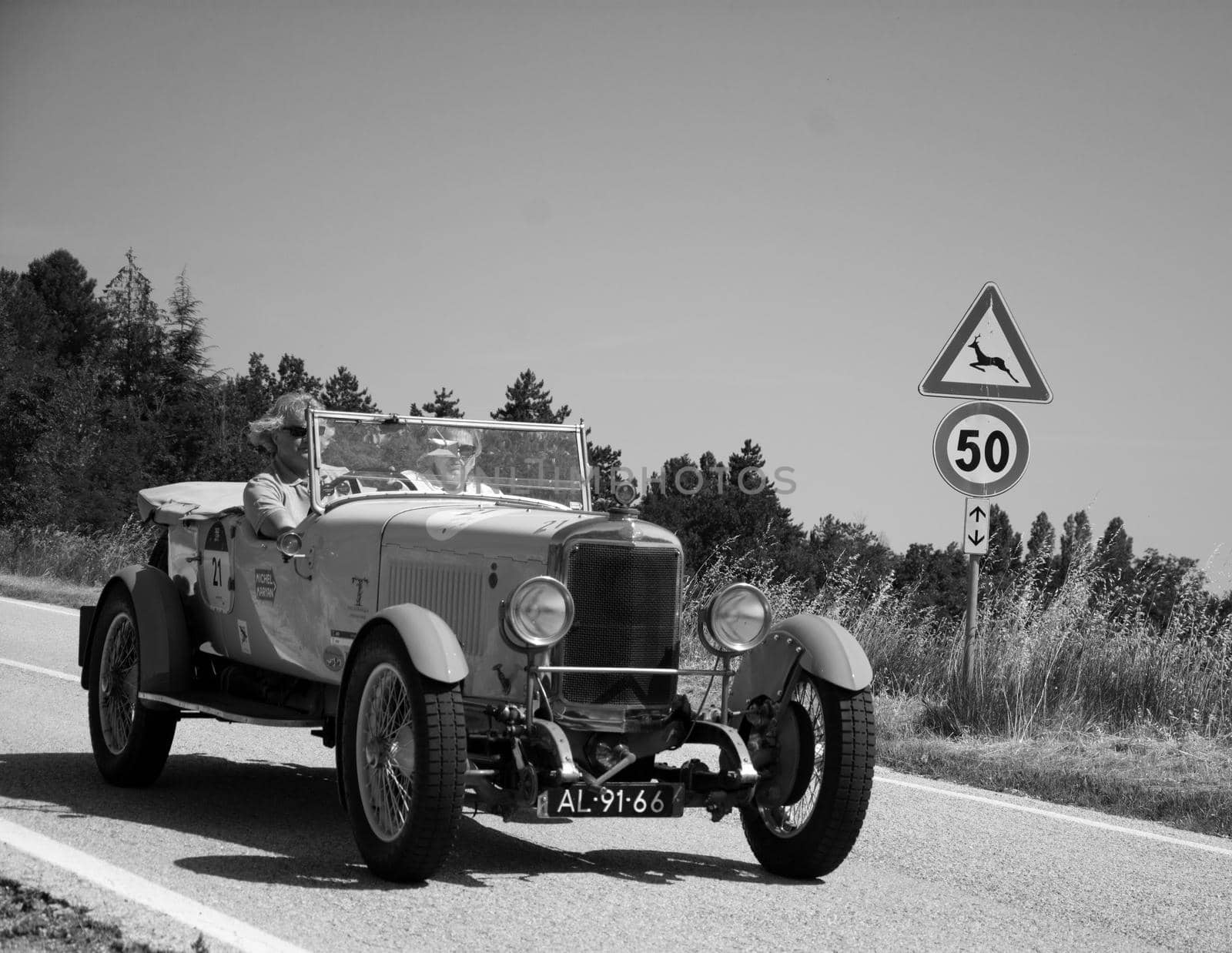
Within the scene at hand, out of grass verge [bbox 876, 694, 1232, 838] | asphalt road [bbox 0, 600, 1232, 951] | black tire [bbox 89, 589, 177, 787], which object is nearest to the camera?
asphalt road [bbox 0, 600, 1232, 951]

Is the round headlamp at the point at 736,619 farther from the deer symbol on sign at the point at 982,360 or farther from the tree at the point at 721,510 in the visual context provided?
the tree at the point at 721,510

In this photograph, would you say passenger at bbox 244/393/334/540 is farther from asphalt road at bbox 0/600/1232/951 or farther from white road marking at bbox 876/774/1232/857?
white road marking at bbox 876/774/1232/857

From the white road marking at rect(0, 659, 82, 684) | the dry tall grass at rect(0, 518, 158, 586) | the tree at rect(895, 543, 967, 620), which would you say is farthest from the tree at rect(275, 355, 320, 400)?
the white road marking at rect(0, 659, 82, 684)

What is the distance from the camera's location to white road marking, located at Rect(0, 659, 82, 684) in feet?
34.6

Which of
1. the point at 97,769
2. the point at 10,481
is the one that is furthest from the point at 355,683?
the point at 10,481

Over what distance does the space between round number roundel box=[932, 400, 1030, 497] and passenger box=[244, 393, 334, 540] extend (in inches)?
168

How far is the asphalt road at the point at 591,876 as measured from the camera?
4.60 metres

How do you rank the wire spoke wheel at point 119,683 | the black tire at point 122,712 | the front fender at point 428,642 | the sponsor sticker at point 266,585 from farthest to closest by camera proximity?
the wire spoke wheel at point 119,683 < the black tire at point 122,712 < the sponsor sticker at point 266,585 < the front fender at point 428,642

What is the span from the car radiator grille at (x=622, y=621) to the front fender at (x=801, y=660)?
1.42ft

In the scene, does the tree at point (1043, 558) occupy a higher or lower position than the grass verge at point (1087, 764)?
higher

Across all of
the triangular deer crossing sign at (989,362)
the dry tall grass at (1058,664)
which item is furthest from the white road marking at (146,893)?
the triangular deer crossing sign at (989,362)

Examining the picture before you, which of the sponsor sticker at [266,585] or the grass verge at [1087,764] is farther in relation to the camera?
the grass verge at [1087,764]

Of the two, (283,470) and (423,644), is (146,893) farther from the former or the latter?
(283,470)

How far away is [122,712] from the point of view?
7285 mm
